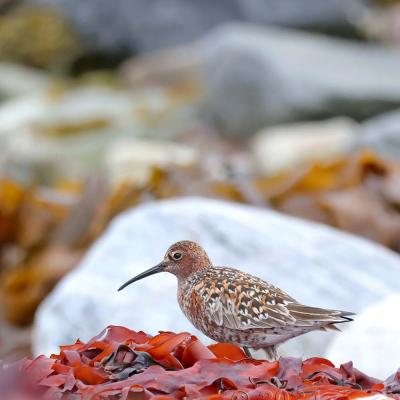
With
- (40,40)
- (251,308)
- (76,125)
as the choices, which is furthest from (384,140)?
(40,40)

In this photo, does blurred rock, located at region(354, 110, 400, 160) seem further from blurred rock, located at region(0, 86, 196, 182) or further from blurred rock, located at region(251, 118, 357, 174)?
blurred rock, located at region(0, 86, 196, 182)

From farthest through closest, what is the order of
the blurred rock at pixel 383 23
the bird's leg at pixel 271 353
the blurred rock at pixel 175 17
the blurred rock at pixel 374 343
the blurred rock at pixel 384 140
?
the blurred rock at pixel 383 23, the blurred rock at pixel 175 17, the blurred rock at pixel 384 140, the blurred rock at pixel 374 343, the bird's leg at pixel 271 353

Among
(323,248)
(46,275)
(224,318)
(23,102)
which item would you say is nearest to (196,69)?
(23,102)

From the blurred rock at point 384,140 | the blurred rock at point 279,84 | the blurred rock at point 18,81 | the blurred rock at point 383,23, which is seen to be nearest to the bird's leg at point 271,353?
the blurred rock at point 384,140

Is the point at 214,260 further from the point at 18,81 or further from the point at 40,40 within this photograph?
the point at 40,40

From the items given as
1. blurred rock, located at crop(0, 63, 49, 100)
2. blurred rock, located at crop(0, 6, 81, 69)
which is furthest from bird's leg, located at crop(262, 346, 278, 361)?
blurred rock, located at crop(0, 6, 81, 69)

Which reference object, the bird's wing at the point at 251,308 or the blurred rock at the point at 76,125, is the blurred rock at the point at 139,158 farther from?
the bird's wing at the point at 251,308
